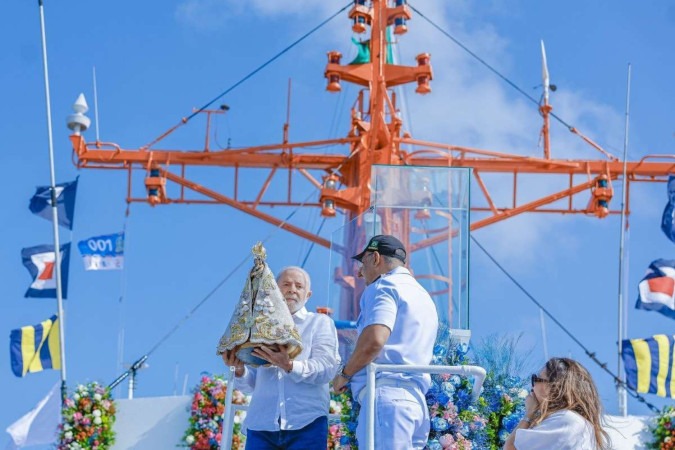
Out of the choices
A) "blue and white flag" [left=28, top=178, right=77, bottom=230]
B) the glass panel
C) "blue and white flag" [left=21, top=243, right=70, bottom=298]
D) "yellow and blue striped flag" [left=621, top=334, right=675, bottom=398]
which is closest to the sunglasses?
the glass panel

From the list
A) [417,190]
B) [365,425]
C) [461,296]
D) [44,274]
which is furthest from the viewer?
[44,274]

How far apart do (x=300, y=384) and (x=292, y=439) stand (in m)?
0.26

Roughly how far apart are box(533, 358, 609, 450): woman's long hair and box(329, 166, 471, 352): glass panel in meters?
1.72

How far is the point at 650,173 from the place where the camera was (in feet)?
57.8

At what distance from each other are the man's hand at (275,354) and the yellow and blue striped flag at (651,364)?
8.48 meters

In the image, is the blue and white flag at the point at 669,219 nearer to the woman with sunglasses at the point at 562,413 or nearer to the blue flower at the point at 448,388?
the blue flower at the point at 448,388

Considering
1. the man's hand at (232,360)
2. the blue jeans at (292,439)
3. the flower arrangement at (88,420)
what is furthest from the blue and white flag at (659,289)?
the man's hand at (232,360)

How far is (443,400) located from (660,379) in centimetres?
819

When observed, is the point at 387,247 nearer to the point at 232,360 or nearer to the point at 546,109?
the point at 232,360

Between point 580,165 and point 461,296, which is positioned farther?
point 580,165

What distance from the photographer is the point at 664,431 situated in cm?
1112

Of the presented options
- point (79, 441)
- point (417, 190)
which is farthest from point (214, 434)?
point (417, 190)

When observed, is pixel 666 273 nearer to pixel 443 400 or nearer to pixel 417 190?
pixel 417 190

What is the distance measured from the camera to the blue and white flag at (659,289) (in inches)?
615
